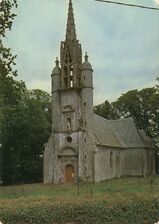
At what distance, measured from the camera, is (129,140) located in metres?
7.50

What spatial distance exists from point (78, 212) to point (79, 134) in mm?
1474

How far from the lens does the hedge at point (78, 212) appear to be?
524 cm

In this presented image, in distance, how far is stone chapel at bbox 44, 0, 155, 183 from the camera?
6.05 meters

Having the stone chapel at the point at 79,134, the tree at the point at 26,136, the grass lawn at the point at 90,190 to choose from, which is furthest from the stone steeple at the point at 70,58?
the grass lawn at the point at 90,190

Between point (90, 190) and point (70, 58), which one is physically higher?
point (70, 58)

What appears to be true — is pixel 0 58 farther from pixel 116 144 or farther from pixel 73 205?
pixel 116 144

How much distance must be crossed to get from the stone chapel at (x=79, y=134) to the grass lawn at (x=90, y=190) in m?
0.17

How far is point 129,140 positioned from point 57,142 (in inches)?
59.1

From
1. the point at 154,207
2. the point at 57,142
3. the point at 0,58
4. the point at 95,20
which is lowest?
the point at 154,207

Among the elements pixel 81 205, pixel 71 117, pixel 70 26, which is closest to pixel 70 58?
pixel 70 26

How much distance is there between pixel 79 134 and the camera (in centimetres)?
656

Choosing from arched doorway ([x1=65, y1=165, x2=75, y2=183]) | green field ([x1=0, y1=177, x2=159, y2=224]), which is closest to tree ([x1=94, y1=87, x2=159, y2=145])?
green field ([x1=0, y1=177, x2=159, y2=224])

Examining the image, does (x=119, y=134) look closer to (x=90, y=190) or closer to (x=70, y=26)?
(x=90, y=190)

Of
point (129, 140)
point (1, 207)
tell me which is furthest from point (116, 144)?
point (1, 207)
